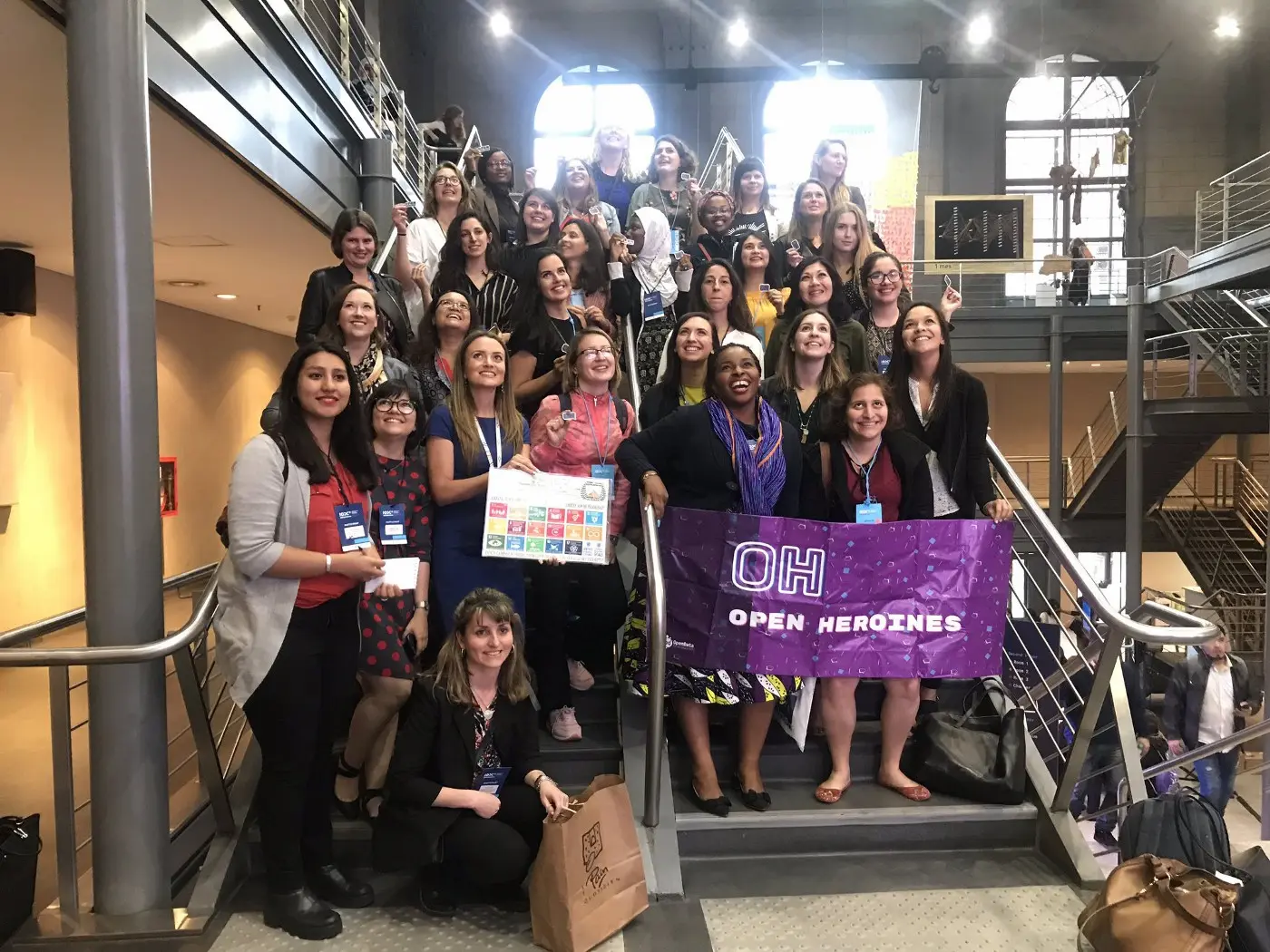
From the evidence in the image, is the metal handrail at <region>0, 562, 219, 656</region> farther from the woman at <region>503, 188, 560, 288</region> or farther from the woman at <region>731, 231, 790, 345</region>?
the woman at <region>731, 231, 790, 345</region>

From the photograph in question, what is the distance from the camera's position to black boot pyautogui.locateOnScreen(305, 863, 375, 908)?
9.61 ft

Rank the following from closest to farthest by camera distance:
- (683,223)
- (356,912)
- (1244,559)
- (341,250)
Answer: (356,912), (341,250), (683,223), (1244,559)

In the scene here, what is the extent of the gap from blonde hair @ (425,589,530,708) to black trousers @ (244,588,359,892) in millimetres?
294

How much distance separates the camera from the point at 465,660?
290 cm

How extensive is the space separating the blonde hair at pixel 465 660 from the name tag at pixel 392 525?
290mm

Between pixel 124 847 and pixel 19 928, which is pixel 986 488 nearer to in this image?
pixel 124 847

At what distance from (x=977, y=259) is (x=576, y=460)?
1091 centimetres

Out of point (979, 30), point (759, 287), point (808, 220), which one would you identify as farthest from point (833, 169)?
point (979, 30)

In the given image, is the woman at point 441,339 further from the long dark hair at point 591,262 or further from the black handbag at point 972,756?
the black handbag at point 972,756

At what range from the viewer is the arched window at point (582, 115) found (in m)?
16.2

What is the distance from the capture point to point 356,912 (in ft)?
9.57

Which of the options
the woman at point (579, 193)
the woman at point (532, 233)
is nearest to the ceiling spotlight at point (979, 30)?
the woman at point (579, 193)

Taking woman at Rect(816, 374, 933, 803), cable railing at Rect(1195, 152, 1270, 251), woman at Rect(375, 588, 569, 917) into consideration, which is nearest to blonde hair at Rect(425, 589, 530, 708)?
woman at Rect(375, 588, 569, 917)

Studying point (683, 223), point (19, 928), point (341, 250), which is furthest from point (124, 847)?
point (683, 223)
